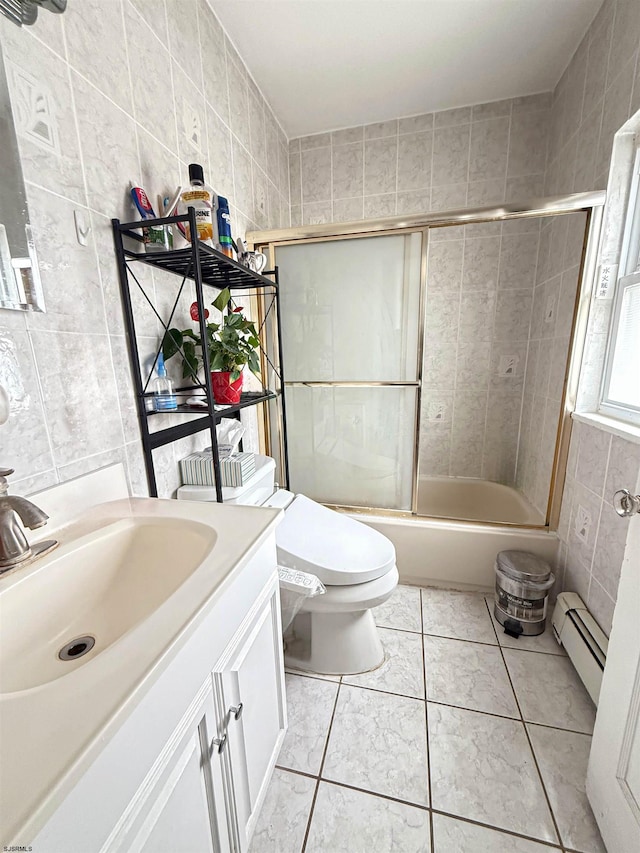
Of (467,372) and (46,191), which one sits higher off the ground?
(46,191)

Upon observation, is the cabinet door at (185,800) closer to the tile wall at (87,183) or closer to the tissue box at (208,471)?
the tile wall at (87,183)

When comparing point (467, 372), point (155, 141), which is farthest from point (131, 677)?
point (467, 372)

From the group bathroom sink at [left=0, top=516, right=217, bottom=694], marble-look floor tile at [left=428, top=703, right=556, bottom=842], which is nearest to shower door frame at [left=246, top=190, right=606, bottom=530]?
marble-look floor tile at [left=428, top=703, right=556, bottom=842]

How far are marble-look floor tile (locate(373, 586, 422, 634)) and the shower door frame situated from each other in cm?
39

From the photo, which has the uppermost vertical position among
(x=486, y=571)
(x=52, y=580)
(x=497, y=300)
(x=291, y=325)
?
(x=497, y=300)

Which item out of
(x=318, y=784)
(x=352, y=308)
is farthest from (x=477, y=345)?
(x=318, y=784)

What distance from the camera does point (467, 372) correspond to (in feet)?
7.45

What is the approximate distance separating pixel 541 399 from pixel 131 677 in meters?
2.04

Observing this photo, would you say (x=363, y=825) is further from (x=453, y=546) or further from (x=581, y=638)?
(x=453, y=546)

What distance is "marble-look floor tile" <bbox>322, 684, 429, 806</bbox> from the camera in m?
0.97

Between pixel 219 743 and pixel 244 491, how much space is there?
66cm

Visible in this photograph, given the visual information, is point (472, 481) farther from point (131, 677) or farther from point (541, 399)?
point (131, 677)

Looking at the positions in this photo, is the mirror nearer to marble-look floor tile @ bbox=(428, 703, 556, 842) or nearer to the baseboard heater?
marble-look floor tile @ bbox=(428, 703, 556, 842)

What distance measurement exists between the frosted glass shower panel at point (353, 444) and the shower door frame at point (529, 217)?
6 cm
